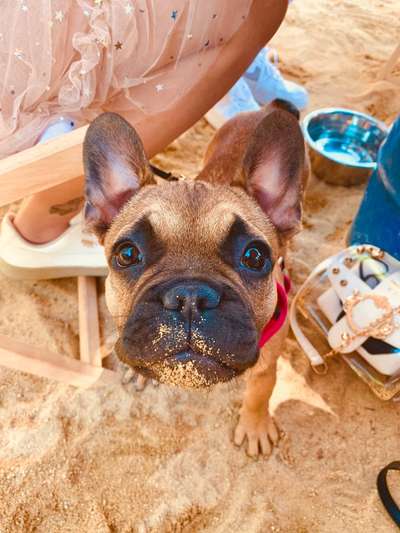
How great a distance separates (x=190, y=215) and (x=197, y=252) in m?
0.16

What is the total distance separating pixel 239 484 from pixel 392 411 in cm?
87

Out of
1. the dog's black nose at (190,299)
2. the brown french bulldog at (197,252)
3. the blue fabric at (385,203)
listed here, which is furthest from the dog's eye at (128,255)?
the blue fabric at (385,203)

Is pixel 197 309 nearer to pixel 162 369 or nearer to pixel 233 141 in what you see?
pixel 162 369

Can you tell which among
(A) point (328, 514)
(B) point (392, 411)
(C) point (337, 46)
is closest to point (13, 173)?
(A) point (328, 514)

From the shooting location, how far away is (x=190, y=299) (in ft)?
4.48

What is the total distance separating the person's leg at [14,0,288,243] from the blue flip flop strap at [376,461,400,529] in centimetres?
186

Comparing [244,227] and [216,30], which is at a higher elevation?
[216,30]

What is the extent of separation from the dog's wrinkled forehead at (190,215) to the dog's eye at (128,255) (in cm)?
4

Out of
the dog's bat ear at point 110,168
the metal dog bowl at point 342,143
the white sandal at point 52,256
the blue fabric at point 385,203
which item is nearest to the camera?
the dog's bat ear at point 110,168

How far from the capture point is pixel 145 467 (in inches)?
88.0

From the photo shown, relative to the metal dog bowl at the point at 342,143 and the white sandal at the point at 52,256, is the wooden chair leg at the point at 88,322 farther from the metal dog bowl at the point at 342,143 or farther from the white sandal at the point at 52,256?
the metal dog bowl at the point at 342,143

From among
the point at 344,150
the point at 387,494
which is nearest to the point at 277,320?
the point at 387,494

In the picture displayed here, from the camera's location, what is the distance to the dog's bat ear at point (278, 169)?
175 centimetres

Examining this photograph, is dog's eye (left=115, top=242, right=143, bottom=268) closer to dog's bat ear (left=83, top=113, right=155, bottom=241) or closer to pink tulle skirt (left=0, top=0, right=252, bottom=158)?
dog's bat ear (left=83, top=113, right=155, bottom=241)
